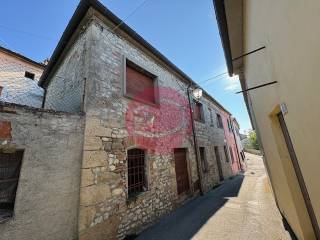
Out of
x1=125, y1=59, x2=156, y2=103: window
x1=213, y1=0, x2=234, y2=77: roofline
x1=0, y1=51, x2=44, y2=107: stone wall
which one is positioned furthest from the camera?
x1=0, y1=51, x2=44, y2=107: stone wall

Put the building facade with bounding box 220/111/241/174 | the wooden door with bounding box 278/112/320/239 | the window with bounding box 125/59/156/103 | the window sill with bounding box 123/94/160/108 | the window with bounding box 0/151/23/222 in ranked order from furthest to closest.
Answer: the building facade with bounding box 220/111/241/174, the window with bounding box 125/59/156/103, the window sill with bounding box 123/94/160/108, the window with bounding box 0/151/23/222, the wooden door with bounding box 278/112/320/239

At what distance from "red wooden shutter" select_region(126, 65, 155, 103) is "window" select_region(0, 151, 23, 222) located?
122 inches

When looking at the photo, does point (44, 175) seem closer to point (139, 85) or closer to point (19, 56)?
point (139, 85)

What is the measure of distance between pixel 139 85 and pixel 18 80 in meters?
7.11

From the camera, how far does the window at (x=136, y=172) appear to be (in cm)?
461

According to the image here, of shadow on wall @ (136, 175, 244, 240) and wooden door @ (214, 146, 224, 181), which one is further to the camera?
wooden door @ (214, 146, 224, 181)

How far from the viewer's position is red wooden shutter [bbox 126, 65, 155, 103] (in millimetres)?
5441

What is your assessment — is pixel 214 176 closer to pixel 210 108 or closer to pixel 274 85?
pixel 210 108

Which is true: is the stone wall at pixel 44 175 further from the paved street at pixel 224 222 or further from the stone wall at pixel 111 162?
the paved street at pixel 224 222

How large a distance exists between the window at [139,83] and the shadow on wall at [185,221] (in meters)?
3.80

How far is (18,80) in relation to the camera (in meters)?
8.41

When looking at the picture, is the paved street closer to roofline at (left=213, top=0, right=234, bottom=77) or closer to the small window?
roofline at (left=213, top=0, right=234, bottom=77)

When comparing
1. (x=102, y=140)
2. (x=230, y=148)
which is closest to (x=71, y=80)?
(x=102, y=140)

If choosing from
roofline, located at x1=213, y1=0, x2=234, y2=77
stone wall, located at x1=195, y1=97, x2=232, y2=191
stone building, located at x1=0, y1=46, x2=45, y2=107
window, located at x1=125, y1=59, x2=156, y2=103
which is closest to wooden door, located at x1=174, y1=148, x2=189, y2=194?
stone wall, located at x1=195, y1=97, x2=232, y2=191
